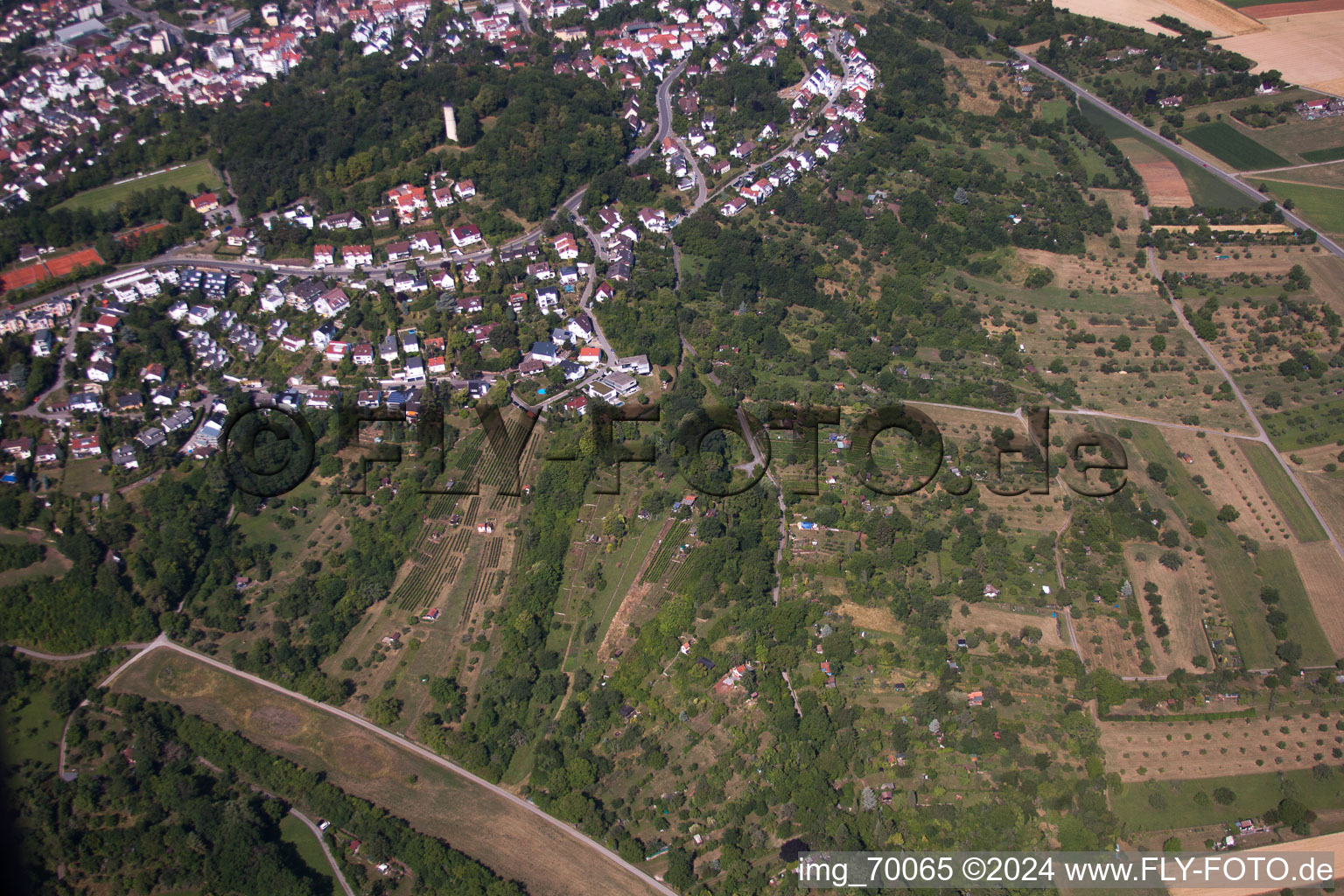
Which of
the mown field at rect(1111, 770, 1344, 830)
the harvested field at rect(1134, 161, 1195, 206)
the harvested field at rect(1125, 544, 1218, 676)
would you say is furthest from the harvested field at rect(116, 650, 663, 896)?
the harvested field at rect(1134, 161, 1195, 206)

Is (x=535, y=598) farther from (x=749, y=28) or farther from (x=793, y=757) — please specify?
(x=749, y=28)

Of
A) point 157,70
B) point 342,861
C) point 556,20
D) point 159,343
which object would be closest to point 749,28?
point 556,20

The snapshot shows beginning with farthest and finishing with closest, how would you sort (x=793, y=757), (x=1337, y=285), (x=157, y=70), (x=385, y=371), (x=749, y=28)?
1. (x=749, y=28)
2. (x=157, y=70)
3. (x=1337, y=285)
4. (x=385, y=371)
5. (x=793, y=757)

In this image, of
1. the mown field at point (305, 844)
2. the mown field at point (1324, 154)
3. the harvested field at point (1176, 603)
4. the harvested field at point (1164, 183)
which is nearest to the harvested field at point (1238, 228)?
the harvested field at point (1164, 183)

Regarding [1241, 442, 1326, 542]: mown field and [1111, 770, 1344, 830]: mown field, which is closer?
[1111, 770, 1344, 830]: mown field

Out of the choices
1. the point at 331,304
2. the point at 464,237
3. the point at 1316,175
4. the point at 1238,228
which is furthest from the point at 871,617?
the point at 1316,175

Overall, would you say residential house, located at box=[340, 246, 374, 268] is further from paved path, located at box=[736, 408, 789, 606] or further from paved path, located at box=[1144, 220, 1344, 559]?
paved path, located at box=[1144, 220, 1344, 559]
